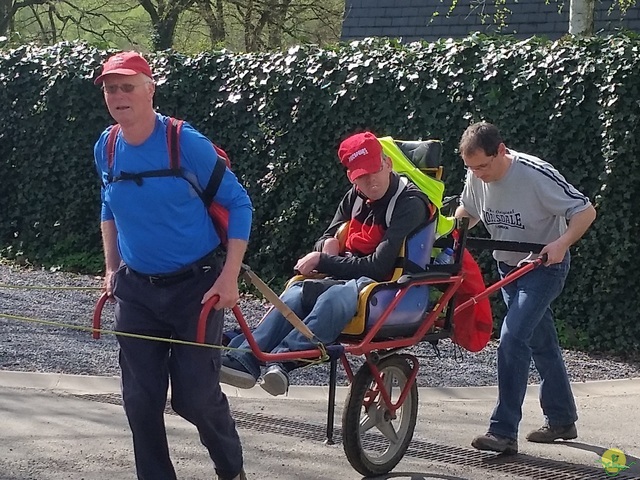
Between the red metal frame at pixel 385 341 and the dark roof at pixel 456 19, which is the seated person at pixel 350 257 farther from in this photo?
the dark roof at pixel 456 19

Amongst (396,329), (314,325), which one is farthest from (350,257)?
(314,325)

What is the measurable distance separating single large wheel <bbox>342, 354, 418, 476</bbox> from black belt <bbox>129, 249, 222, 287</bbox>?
125 cm

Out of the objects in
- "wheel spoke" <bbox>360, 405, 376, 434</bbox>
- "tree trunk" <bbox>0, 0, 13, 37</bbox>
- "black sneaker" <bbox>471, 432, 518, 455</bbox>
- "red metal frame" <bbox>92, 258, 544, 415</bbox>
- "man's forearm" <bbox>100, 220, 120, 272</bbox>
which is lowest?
"black sneaker" <bbox>471, 432, 518, 455</bbox>

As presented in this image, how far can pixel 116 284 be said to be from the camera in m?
4.52

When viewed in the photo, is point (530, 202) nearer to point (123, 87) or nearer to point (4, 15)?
point (123, 87)

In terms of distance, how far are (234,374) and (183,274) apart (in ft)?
2.20

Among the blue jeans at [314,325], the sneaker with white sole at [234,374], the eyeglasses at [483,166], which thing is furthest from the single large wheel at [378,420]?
the eyeglasses at [483,166]

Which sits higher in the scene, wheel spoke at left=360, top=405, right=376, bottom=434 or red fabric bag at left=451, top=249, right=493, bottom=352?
red fabric bag at left=451, top=249, right=493, bottom=352

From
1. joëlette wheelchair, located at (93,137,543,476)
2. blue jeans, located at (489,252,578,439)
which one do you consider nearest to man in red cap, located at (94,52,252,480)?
joëlette wheelchair, located at (93,137,543,476)

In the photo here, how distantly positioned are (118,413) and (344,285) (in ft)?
6.58

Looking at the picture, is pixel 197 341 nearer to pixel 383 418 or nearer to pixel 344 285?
pixel 344 285

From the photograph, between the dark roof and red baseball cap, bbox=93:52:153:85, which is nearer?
red baseball cap, bbox=93:52:153:85

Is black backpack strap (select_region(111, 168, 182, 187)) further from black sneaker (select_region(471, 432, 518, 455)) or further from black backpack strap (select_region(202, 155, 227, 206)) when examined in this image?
black sneaker (select_region(471, 432, 518, 455))

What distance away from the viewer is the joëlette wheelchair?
5.14 meters
